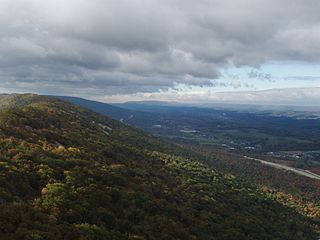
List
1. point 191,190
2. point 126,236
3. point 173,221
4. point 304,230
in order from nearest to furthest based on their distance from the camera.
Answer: point 126,236, point 173,221, point 191,190, point 304,230

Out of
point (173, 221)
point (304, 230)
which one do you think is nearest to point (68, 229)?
point (173, 221)

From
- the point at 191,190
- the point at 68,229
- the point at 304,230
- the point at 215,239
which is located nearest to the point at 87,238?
the point at 68,229

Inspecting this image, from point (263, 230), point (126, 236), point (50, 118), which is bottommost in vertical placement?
point (263, 230)

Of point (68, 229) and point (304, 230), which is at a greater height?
point (68, 229)

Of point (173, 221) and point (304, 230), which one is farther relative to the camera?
point (304, 230)

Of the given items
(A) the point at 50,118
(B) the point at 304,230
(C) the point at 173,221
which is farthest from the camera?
(A) the point at 50,118

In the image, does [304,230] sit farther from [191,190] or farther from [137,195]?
[137,195]
